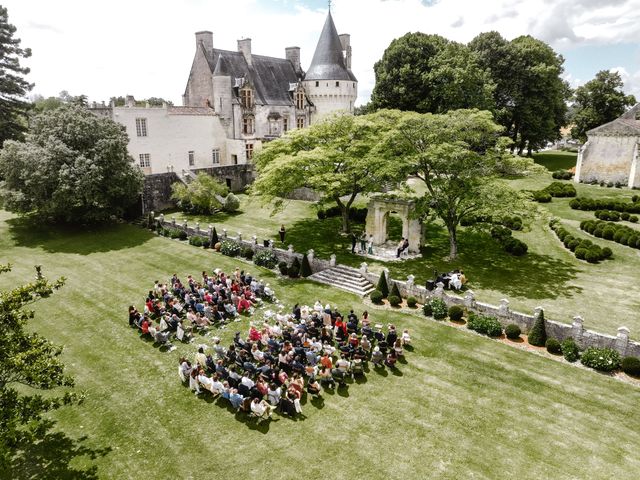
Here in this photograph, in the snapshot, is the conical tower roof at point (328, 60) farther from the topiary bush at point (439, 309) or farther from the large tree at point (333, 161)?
Result: the topiary bush at point (439, 309)

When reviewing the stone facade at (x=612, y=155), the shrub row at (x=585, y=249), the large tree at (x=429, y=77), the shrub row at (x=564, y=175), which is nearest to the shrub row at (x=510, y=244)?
the shrub row at (x=585, y=249)

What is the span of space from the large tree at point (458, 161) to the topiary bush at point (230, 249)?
13.6 m

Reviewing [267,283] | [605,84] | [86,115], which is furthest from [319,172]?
[605,84]

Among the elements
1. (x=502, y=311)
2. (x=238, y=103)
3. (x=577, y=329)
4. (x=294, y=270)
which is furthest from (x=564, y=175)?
(x=238, y=103)

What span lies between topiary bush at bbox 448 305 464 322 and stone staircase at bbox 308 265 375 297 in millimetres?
5563

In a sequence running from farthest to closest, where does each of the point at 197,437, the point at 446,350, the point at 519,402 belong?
the point at 446,350 → the point at 519,402 → the point at 197,437

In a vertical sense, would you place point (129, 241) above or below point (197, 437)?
above

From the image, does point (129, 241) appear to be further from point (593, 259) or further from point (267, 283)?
point (593, 259)

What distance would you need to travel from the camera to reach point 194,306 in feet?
79.0

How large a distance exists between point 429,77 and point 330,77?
12788 millimetres

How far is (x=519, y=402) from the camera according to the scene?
17.7 m

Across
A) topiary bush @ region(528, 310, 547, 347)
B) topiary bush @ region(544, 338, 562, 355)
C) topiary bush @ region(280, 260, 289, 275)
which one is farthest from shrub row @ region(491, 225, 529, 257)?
topiary bush @ region(280, 260, 289, 275)

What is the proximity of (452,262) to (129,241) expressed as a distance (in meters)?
26.7

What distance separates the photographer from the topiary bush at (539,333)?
21.5 metres
